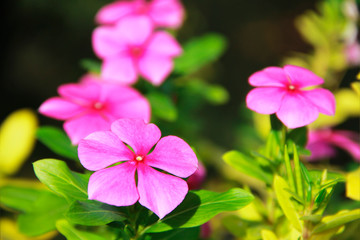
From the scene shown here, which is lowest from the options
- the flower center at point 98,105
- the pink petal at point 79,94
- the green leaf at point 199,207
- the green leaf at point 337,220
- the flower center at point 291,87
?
the green leaf at point 337,220

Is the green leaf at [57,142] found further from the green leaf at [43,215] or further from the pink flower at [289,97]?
the pink flower at [289,97]

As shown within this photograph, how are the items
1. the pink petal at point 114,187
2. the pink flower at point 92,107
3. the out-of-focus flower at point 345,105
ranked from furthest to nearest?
the out-of-focus flower at point 345,105 < the pink flower at point 92,107 < the pink petal at point 114,187

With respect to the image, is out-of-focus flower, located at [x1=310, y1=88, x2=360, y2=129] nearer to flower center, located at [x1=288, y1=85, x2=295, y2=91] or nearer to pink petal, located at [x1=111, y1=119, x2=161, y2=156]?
flower center, located at [x1=288, y1=85, x2=295, y2=91]

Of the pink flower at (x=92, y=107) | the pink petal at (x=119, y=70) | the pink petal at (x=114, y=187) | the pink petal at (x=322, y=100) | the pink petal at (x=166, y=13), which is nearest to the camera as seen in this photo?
the pink petal at (x=114, y=187)

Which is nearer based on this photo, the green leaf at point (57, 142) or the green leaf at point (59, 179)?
the green leaf at point (59, 179)

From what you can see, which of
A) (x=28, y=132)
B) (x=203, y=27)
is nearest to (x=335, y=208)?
(x=28, y=132)

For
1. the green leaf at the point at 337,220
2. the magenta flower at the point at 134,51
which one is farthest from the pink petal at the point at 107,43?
the green leaf at the point at 337,220
